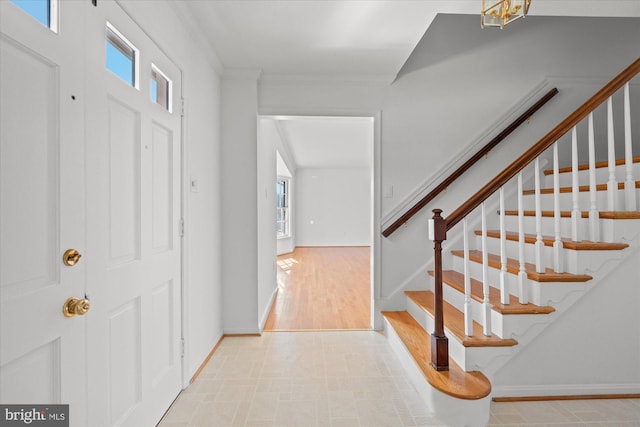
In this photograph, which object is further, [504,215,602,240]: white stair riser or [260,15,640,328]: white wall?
[260,15,640,328]: white wall

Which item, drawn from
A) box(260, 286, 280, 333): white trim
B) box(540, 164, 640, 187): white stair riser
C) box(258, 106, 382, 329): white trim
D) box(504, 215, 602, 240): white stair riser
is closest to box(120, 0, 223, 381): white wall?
box(260, 286, 280, 333): white trim

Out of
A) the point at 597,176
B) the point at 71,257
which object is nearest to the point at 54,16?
the point at 71,257

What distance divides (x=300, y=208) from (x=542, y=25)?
7.40 m

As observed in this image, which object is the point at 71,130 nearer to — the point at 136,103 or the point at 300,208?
the point at 136,103

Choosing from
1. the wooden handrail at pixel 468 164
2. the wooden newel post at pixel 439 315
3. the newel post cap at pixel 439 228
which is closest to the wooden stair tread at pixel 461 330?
the wooden newel post at pixel 439 315

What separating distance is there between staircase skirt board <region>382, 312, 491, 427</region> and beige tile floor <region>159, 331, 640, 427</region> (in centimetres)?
8

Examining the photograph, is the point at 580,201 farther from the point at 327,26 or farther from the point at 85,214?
the point at 85,214

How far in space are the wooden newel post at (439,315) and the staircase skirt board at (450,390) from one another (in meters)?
0.06

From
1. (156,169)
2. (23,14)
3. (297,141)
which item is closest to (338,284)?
(297,141)

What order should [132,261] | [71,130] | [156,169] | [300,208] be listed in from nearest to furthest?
[71,130] → [132,261] → [156,169] → [300,208]

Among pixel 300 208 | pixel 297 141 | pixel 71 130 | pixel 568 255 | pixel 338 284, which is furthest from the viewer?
pixel 300 208

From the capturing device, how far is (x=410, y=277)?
3117 mm

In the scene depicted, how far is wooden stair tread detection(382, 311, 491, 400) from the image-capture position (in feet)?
5.66

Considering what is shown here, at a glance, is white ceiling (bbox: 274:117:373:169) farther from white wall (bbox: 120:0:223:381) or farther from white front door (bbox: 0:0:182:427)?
white front door (bbox: 0:0:182:427)
